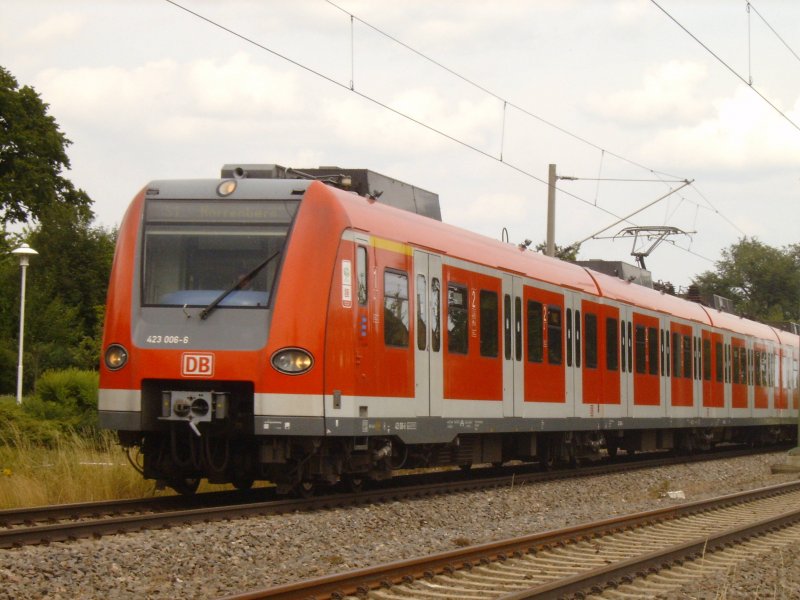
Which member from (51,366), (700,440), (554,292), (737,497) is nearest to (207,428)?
(737,497)

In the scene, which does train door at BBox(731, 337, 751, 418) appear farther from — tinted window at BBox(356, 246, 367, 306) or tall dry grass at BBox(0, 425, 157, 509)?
tinted window at BBox(356, 246, 367, 306)

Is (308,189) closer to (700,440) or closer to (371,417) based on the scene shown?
(371,417)

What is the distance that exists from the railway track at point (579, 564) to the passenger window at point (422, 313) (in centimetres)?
325

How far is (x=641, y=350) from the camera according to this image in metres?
24.0

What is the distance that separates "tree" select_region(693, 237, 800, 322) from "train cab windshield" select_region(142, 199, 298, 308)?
9696 centimetres

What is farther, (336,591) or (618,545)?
(618,545)

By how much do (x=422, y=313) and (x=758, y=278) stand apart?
98398mm

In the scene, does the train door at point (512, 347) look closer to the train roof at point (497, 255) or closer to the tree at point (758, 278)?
the train roof at point (497, 255)

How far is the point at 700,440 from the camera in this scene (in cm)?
2909

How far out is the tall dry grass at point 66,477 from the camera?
13844mm

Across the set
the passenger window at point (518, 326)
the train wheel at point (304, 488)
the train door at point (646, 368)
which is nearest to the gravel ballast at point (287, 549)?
the train wheel at point (304, 488)

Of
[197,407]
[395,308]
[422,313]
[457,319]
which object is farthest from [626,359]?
[197,407]

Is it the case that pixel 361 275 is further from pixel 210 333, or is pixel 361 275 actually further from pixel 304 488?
pixel 304 488

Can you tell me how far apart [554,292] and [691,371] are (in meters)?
8.67
